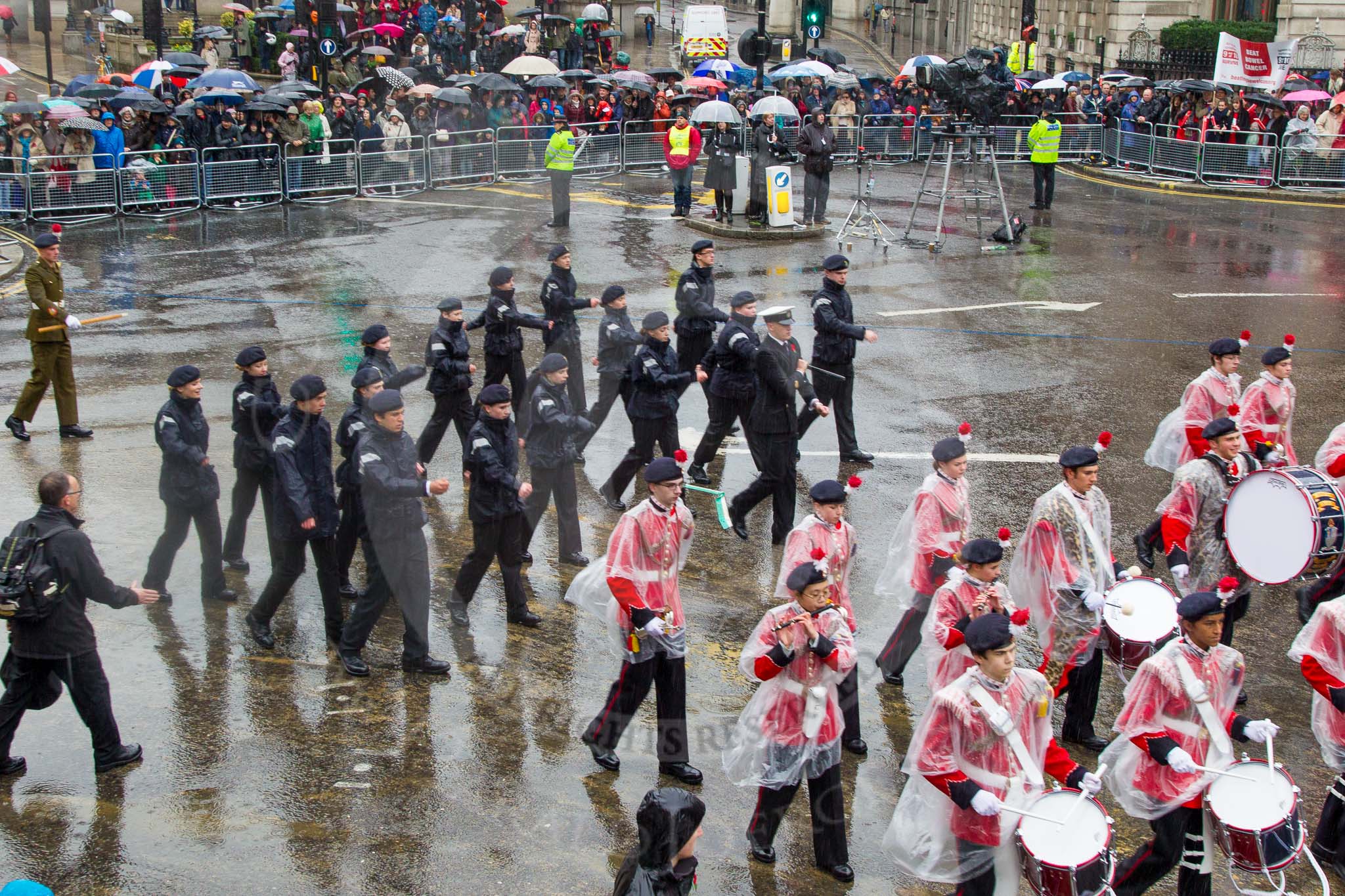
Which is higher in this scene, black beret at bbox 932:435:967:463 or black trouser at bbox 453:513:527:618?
black beret at bbox 932:435:967:463

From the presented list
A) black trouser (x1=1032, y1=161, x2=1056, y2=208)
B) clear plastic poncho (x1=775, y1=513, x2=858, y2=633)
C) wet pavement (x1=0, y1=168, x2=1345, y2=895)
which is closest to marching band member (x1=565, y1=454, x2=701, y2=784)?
wet pavement (x1=0, y1=168, x2=1345, y2=895)

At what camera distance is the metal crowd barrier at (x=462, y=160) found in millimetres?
26234

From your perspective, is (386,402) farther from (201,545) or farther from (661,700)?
(661,700)

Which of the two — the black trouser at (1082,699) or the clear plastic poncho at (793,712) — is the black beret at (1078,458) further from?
the clear plastic poncho at (793,712)

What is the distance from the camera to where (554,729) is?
25.8 feet

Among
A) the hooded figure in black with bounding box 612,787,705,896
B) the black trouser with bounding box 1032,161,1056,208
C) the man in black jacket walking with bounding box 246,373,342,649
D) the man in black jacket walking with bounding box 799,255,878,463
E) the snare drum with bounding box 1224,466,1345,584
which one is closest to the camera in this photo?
the hooded figure in black with bounding box 612,787,705,896

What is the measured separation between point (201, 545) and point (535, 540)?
2.45 m

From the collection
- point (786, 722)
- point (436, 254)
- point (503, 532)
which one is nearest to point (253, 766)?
point (503, 532)

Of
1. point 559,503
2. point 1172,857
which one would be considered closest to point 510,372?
point 559,503

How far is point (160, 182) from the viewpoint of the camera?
74.2 feet

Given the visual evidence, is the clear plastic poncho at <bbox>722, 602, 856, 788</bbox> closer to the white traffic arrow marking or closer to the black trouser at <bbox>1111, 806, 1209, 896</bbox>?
the black trouser at <bbox>1111, 806, 1209, 896</bbox>

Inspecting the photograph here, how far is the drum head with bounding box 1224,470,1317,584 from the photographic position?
8195 mm

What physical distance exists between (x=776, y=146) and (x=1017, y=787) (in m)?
18.8

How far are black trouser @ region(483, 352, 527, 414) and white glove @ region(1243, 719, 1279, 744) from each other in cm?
759
